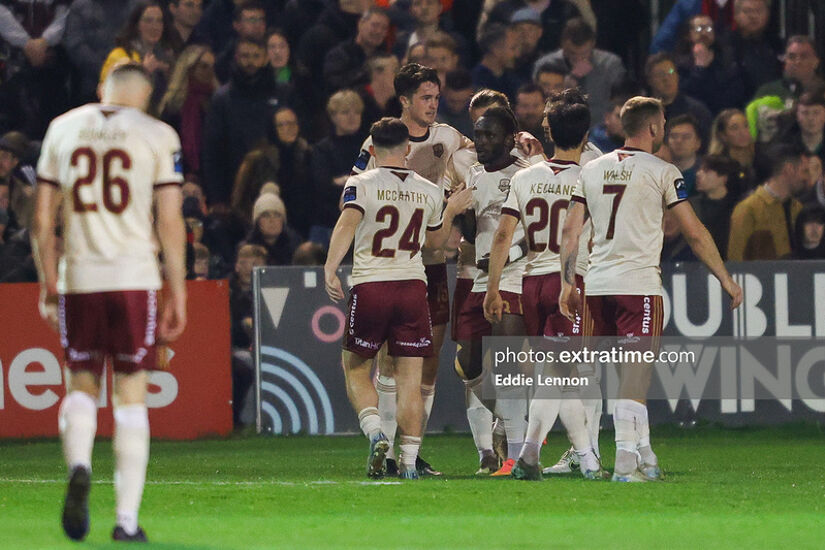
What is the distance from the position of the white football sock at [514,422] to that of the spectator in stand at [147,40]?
7.14 metres

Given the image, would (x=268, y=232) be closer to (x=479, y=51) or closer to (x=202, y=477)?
(x=479, y=51)

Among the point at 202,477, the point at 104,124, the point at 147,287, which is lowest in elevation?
the point at 202,477

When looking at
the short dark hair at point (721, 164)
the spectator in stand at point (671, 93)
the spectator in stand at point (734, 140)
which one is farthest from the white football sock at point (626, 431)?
the spectator in stand at point (671, 93)

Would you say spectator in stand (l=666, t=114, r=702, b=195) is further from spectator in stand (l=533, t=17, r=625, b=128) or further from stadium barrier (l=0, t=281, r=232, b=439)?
stadium barrier (l=0, t=281, r=232, b=439)

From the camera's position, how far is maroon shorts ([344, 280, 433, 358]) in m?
10.3

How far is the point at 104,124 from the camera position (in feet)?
23.2

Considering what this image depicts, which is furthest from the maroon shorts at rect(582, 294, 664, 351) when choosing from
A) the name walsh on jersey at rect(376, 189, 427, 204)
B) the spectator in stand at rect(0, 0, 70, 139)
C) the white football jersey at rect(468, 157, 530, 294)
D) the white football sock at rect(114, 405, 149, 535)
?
the spectator in stand at rect(0, 0, 70, 139)

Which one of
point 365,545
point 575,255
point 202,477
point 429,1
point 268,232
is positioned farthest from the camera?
point 429,1

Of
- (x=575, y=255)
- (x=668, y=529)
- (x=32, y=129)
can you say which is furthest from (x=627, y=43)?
(x=668, y=529)

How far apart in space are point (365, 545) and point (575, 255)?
3.34m

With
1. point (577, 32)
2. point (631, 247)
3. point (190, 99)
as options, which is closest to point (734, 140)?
point (577, 32)

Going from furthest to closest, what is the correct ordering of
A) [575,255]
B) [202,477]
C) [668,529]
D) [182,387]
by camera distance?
[182,387] → [202,477] → [575,255] → [668,529]

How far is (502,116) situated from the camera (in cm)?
1059

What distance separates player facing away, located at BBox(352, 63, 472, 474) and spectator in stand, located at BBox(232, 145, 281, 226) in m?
4.87
